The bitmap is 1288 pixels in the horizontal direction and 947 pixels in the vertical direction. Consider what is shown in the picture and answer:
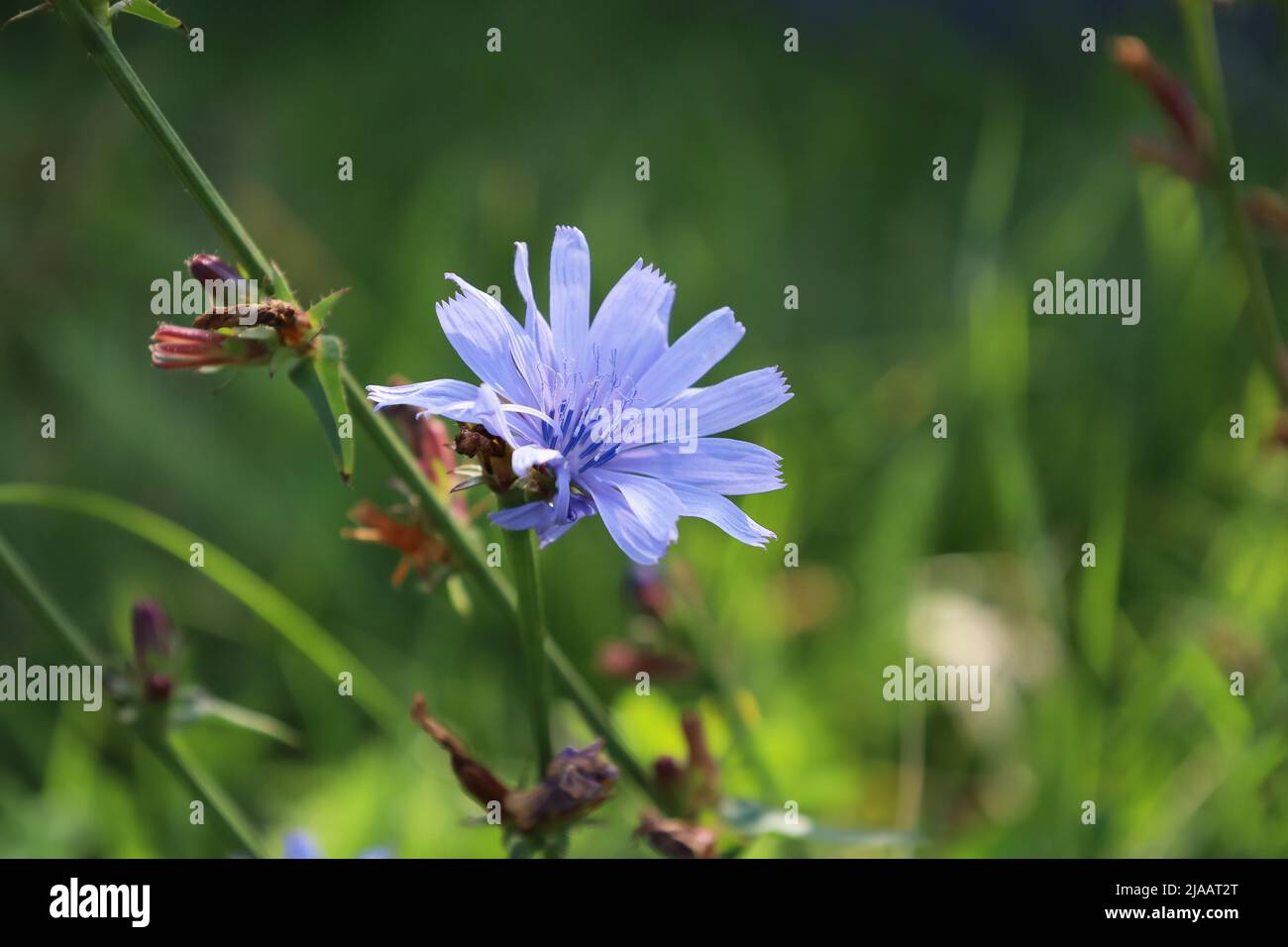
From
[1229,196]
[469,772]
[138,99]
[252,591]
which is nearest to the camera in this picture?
[138,99]

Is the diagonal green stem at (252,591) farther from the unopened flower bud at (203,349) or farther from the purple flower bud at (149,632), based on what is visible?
the unopened flower bud at (203,349)

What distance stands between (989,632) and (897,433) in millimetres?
640

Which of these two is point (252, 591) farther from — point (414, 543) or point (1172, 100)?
point (1172, 100)

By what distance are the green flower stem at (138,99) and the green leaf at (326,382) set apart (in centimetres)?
15

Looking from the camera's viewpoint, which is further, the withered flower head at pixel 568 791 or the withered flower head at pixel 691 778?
the withered flower head at pixel 691 778

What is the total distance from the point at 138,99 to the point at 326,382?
1.08 ft

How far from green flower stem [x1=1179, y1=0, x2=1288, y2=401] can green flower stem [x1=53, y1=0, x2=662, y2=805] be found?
51.1 inches

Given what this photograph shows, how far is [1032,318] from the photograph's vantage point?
148 inches

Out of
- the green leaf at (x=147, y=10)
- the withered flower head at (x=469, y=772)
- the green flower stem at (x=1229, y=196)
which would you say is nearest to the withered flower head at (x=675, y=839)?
the withered flower head at (x=469, y=772)

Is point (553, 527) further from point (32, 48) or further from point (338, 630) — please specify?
point (32, 48)

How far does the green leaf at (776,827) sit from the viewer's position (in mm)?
1488

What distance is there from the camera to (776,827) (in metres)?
1.47

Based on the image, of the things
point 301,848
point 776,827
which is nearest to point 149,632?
point 301,848
